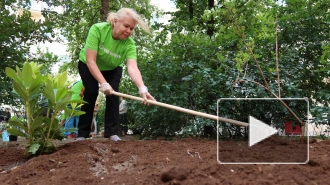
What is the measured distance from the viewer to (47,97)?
322 centimetres

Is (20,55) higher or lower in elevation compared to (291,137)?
higher

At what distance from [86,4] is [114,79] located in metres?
6.67

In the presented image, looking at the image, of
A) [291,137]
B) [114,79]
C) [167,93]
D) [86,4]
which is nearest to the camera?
[291,137]

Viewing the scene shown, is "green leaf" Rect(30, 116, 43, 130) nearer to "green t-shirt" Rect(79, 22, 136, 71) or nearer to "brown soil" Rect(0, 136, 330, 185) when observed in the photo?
"brown soil" Rect(0, 136, 330, 185)

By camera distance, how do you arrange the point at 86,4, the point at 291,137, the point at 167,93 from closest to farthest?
the point at 291,137 → the point at 167,93 → the point at 86,4

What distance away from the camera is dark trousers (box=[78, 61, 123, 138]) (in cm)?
410

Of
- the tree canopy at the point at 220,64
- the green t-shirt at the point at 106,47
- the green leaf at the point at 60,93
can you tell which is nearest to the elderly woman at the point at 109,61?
the green t-shirt at the point at 106,47

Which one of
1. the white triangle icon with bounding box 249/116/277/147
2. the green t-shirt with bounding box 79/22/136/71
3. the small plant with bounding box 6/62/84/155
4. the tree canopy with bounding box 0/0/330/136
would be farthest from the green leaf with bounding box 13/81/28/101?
the tree canopy with bounding box 0/0/330/136

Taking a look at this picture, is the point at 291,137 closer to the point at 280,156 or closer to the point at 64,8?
the point at 280,156

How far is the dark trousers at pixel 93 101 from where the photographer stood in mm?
4097

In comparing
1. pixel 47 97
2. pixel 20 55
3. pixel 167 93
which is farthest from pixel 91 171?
pixel 20 55

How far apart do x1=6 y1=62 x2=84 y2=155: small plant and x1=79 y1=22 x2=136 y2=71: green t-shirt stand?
703 millimetres

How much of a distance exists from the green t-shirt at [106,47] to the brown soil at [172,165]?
1.08 meters

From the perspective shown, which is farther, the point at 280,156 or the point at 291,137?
the point at 291,137
